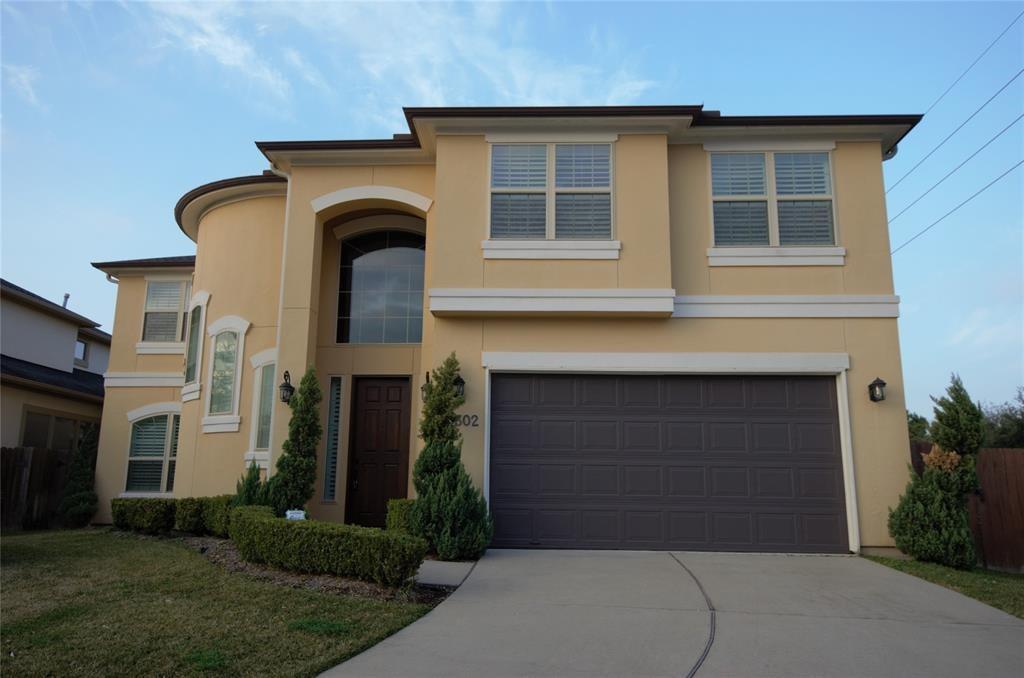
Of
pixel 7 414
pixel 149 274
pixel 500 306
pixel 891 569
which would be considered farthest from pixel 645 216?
pixel 7 414

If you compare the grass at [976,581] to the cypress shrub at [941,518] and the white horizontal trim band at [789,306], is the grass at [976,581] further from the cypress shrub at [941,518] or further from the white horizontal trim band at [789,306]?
the white horizontal trim band at [789,306]

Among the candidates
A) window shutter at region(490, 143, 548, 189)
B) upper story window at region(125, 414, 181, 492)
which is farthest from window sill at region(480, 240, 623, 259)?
upper story window at region(125, 414, 181, 492)

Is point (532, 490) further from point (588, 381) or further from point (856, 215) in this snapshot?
point (856, 215)

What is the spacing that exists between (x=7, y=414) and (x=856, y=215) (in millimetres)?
17366

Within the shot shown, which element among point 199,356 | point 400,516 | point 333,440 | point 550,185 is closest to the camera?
point 400,516

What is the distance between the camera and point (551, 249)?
10648 millimetres

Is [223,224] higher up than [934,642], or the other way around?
[223,224]

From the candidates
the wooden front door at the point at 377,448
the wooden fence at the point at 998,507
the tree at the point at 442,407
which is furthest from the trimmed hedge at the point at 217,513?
the wooden fence at the point at 998,507

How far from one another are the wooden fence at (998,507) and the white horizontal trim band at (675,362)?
6.80 ft

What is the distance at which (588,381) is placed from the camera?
35.1 feet

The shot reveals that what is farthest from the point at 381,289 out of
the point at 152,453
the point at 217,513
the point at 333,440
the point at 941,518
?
the point at 941,518

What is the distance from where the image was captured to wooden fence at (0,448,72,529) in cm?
1499

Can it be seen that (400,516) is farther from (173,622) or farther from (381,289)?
(381,289)

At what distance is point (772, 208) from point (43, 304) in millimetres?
18004
